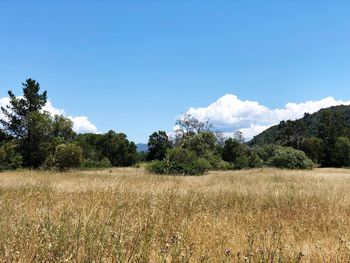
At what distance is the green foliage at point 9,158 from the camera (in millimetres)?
45131

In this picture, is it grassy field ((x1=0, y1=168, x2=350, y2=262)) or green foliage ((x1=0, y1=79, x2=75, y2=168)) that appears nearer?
grassy field ((x1=0, y1=168, x2=350, y2=262))

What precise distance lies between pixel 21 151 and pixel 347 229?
176 ft

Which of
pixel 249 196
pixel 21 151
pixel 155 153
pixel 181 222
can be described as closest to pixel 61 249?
pixel 181 222

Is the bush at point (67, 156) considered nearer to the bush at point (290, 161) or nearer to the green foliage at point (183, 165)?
the green foliage at point (183, 165)

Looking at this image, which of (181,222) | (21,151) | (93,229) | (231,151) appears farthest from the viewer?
(231,151)

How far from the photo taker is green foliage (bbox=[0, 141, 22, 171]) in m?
45.1

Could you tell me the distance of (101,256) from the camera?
3748 millimetres

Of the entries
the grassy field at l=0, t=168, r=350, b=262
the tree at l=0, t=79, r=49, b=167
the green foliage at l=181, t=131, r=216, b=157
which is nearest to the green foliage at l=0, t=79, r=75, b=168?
the tree at l=0, t=79, r=49, b=167

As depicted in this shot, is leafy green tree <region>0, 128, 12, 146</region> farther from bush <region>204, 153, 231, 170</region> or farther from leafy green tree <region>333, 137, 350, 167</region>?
leafy green tree <region>333, 137, 350, 167</region>

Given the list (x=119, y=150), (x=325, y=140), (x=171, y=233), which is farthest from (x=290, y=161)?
(x=171, y=233)

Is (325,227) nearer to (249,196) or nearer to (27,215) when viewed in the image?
(249,196)

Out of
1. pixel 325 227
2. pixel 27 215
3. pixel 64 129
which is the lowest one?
pixel 325 227

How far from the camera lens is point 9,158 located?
47781mm

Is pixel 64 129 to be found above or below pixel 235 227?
above
